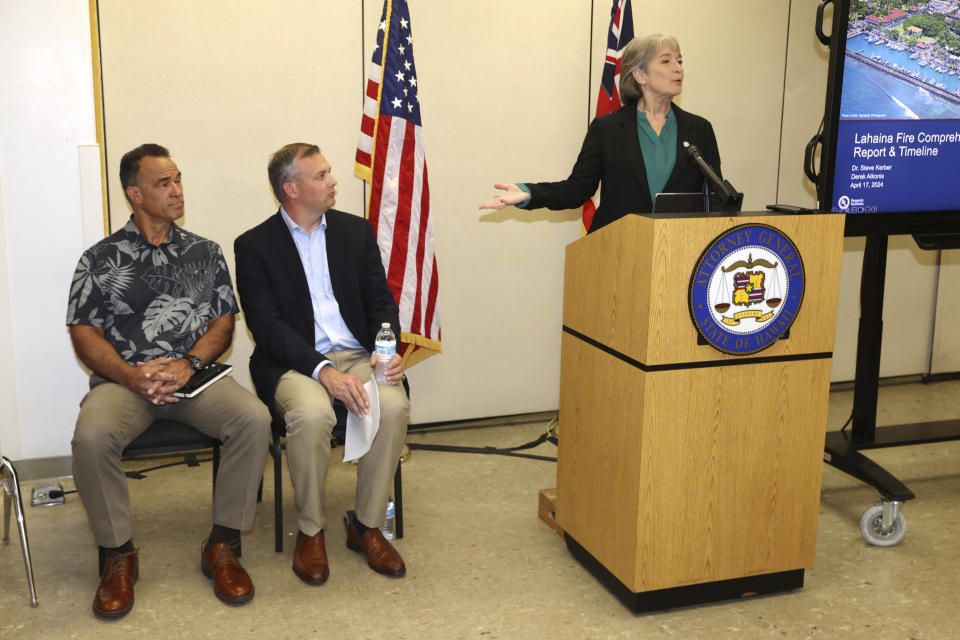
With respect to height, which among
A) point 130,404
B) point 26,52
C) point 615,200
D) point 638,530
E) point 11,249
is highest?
point 26,52

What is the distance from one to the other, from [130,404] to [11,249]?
1155mm

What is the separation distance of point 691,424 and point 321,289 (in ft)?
4.77

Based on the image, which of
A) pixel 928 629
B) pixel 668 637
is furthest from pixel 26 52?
pixel 928 629

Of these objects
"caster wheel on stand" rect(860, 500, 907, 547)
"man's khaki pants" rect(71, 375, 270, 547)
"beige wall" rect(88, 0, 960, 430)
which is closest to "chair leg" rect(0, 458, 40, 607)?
"man's khaki pants" rect(71, 375, 270, 547)

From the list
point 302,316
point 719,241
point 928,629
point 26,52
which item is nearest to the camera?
point 719,241

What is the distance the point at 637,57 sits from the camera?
Answer: 3.29m

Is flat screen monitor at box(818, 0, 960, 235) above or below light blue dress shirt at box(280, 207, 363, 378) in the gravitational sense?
above

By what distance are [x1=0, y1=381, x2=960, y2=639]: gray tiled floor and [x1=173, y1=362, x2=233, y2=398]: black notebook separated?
2.01 feet

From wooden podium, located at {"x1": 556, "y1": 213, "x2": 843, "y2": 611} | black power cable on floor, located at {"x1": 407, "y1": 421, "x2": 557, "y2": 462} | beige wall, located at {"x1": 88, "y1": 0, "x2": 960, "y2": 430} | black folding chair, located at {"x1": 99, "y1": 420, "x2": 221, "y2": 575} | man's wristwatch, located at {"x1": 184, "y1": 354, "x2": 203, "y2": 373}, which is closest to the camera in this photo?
wooden podium, located at {"x1": 556, "y1": 213, "x2": 843, "y2": 611}

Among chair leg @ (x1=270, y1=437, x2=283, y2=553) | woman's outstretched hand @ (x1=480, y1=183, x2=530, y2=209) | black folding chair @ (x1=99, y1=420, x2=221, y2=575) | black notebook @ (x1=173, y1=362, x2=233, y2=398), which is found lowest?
chair leg @ (x1=270, y1=437, x2=283, y2=553)

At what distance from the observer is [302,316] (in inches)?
130

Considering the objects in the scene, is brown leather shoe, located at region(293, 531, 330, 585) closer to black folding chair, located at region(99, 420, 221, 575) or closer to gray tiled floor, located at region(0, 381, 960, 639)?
gray tiled floor, located at region(0, 381, 960, 639)

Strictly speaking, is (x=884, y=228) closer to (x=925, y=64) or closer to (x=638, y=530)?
(x=925, y=64)

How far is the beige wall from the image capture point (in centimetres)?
399
